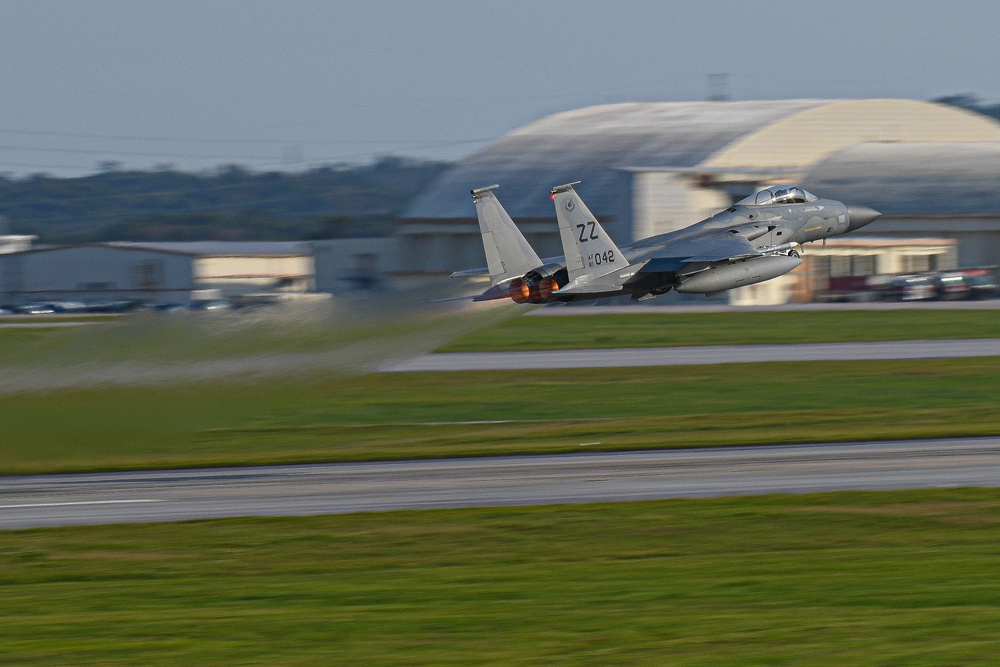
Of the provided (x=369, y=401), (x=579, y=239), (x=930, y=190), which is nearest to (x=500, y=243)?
(x=579, y=239)

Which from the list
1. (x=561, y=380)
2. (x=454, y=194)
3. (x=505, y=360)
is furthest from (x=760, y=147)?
(x=561, y=380)

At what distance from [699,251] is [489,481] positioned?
592 inches

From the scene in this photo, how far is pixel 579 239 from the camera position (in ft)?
125

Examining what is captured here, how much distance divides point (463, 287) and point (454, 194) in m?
60.3

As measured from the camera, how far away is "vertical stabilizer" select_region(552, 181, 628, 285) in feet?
125

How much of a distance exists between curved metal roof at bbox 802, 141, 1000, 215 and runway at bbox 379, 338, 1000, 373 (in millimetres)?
31004

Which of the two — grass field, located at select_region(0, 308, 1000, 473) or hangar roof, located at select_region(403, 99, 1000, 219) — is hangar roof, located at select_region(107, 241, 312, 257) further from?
grass field, located at select_region(0, 308, 1000, 473)

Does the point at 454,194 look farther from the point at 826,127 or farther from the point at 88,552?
the point at 88,552

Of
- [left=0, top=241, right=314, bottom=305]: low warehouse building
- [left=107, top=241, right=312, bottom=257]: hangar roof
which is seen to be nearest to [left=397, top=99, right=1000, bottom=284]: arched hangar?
[left=0, top=241, right=314, bottom=305]: low warehouse building

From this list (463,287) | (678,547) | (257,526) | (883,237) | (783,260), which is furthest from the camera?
(883,237)

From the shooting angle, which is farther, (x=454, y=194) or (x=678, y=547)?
(x=454, y=194)

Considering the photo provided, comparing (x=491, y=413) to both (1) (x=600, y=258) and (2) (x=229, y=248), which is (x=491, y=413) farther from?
(2) (x=229, y=248)

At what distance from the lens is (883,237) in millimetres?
89938

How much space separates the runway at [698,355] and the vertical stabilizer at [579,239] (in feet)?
45.9
